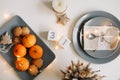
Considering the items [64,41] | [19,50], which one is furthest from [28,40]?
[64,41]

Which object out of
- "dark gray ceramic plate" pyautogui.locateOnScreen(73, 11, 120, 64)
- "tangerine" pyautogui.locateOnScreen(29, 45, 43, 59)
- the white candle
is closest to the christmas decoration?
"dark gray ceramic plate" pyautogui.locateOnScreen(73, 11, 120, 64)

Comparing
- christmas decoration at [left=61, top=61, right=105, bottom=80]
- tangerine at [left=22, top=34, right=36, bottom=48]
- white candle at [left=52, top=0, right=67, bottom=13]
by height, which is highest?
white candle at [left=52, top=0, right=67, bottom=13]

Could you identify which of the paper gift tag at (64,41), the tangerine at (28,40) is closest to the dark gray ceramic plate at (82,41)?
the paper gift tag at (64,41)

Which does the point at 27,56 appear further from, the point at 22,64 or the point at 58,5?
the point at 58,5

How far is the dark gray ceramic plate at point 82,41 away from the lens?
5.28ft

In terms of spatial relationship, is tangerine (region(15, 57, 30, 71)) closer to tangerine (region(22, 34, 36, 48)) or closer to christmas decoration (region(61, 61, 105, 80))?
tangerine (region(22, 34, 36, 48))

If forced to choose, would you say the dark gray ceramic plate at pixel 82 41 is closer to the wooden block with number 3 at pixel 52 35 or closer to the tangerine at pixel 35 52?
the wooden block with number 3 at pixel 52 35

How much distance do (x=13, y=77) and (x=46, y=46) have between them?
304 mm

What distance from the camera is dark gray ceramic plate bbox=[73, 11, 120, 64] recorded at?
1608 millimetres

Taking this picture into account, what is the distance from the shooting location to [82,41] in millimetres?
1608

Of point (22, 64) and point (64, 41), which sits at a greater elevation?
point (64, 41)

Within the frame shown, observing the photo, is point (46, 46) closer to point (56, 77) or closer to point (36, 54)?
point (36, 54)

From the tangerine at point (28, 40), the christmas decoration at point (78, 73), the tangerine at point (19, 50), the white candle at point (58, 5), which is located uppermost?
the white candle at point (58, 5)

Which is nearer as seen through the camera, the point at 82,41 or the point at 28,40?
the point at 28,40
